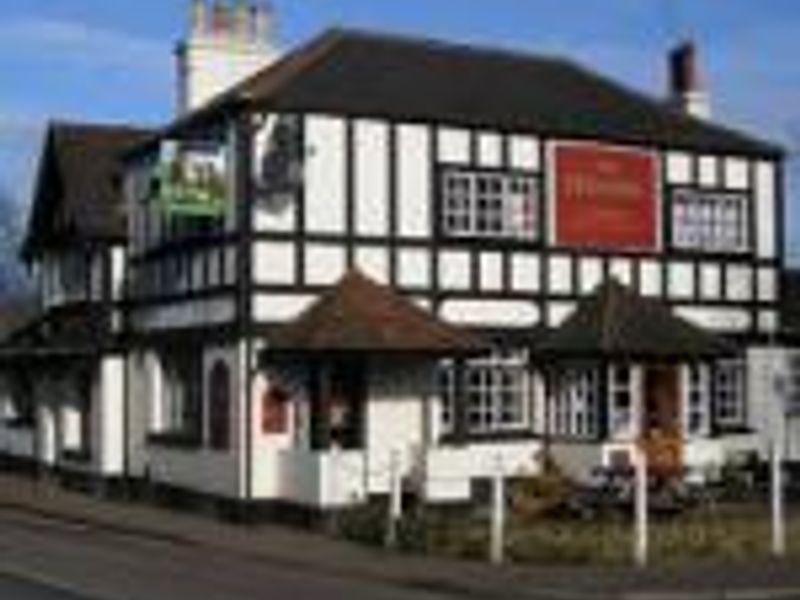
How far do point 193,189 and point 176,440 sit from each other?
522 cm

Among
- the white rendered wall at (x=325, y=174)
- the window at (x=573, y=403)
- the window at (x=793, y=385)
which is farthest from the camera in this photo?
the window at (x=793, y=385)

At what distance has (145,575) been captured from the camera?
23.7 metres

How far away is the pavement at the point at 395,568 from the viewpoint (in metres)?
22.0

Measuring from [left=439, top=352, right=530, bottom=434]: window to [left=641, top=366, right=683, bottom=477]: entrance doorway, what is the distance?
209 centimetres

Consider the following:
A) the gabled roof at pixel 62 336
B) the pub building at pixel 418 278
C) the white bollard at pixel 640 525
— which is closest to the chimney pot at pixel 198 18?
the pub building at pixel 418 278

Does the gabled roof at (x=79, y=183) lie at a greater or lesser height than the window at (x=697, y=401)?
greater

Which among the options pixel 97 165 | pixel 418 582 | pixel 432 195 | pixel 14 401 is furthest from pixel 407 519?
pixel 14 401

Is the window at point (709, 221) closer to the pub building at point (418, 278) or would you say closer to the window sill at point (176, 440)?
the pub building at point (418, 278)

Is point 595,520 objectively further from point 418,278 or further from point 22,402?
point 22,402

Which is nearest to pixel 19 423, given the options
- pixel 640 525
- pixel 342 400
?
pixel 342 400

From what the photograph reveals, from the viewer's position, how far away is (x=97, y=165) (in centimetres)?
4356

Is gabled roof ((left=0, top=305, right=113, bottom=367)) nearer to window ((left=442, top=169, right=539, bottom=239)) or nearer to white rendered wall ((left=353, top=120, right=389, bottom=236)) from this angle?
white rendered wall ((left=353, top=120, right=389, bottom=236))

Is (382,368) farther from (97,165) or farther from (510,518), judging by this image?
(97,165)

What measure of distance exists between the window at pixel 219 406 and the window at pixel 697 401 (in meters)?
8.21
